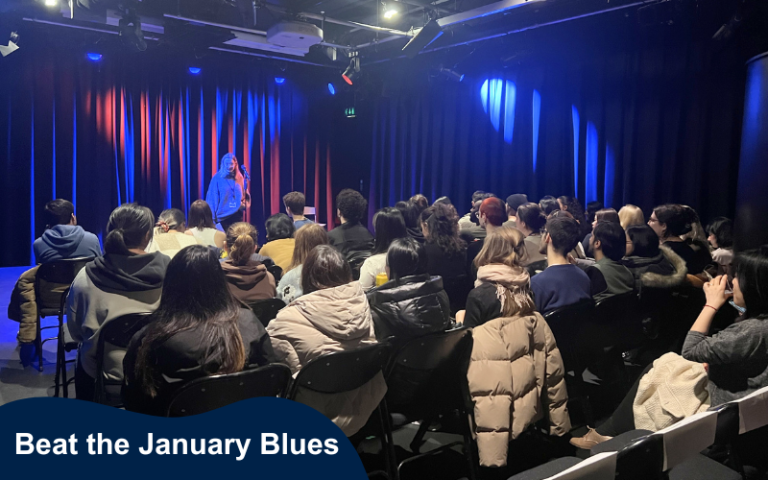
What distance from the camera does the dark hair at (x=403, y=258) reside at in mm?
2920

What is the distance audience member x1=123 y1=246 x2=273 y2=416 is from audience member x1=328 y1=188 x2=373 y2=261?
2.49 metres

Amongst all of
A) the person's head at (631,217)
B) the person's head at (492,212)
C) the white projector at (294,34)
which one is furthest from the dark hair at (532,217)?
the white projector at (294,34)

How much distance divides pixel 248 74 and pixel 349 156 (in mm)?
2492

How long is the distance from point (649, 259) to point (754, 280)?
1483mm

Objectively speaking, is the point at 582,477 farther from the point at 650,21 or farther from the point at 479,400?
the point at 650,21

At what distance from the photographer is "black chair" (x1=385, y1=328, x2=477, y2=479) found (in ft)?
8.28

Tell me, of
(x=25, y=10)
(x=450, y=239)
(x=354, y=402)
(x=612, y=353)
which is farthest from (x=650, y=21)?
(x=25, y=10)

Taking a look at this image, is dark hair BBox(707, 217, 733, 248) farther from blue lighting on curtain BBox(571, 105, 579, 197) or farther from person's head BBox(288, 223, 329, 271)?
blue lighting on curtain BBox(571, 105, 579, 197)

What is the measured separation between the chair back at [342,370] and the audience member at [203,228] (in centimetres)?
288

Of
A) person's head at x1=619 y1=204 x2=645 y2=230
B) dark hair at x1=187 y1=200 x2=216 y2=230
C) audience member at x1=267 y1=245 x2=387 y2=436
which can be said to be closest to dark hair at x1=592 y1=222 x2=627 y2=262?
person's head at x1=619 y1=204 x2=645 y2=230

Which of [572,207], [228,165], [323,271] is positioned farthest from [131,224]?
[228,165]

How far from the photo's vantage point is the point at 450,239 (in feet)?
14.4

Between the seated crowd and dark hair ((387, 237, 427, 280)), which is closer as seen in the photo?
the seated crowd

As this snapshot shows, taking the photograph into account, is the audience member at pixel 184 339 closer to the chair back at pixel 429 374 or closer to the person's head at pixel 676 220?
the chair back at pixel 429 374
